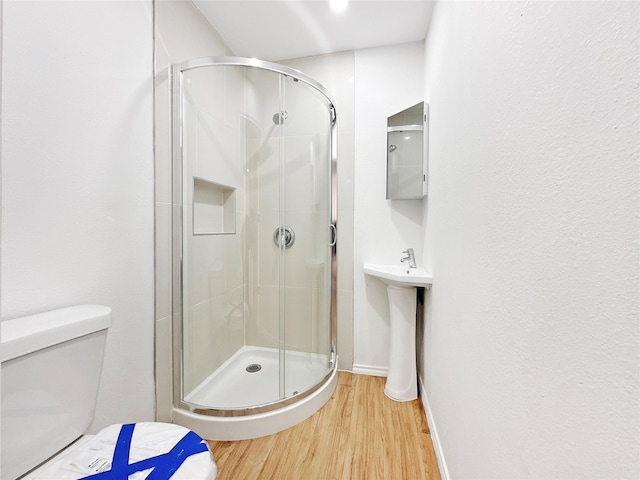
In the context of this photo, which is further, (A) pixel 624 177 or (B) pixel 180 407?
(B) pixel 180 407

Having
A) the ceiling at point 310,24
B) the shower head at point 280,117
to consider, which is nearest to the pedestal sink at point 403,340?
the shower head at point 280,117

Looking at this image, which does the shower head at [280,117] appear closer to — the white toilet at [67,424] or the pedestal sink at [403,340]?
the pedestal sink at [403,340]

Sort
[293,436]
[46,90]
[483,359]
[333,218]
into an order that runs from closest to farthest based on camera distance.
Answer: [483,359] < [46,90] < [293,436] < [333,218]

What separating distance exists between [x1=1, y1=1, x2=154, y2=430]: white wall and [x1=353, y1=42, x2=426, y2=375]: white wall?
1285mm

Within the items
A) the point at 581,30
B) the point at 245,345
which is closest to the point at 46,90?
the point at 581,30

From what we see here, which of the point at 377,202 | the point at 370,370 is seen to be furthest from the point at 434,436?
the point at 377,202

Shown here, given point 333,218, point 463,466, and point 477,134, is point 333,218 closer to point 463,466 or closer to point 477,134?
point 477,134

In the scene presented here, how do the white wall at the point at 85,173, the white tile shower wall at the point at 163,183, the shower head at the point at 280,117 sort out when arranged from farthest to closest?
the shower head at the point at 280,117
the white tile shower wall at the point at 163,183
the white wall at the point at 85,173

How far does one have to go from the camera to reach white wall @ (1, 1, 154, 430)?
817 mm

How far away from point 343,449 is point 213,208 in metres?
1.44

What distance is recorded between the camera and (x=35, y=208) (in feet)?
2.82

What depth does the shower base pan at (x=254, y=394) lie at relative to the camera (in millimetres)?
1367

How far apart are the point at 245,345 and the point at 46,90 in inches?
60.8

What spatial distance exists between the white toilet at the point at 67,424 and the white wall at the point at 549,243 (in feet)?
2.62
